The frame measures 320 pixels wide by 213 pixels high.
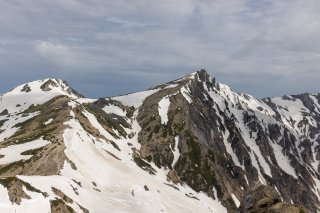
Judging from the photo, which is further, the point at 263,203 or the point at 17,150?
the point at 17,150

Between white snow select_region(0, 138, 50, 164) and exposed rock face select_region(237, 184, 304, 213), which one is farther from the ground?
exposed rock face select_region(237, 184, 304, 213)

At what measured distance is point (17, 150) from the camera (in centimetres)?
13475

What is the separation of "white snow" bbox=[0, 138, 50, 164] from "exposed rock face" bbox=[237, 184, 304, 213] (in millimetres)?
96358

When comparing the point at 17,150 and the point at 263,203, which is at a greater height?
the point at 263,203

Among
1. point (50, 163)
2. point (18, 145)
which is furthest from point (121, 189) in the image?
point (18, 145)

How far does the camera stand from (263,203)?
1497 inches

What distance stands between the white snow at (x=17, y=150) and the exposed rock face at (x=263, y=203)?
9636cm

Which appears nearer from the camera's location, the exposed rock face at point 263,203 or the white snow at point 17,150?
the exposed rock face at point 263,203

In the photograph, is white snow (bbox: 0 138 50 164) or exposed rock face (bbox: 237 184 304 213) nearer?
exposed rock face (bbox: 237 184 304 213)

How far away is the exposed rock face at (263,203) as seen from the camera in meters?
35.1

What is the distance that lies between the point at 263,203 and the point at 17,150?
110673mm

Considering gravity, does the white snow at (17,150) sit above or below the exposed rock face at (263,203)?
below

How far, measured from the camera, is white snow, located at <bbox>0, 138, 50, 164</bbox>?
126919 mm

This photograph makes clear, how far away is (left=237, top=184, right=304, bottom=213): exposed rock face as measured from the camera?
3512 cm
